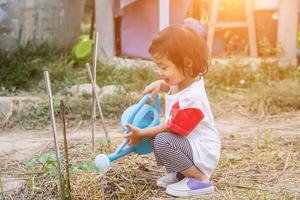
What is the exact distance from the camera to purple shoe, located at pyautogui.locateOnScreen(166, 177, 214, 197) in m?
3.22

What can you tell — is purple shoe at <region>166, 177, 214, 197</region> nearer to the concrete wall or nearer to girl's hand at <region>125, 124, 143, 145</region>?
girl's hand at <region>125, 124, 143, 145</region>

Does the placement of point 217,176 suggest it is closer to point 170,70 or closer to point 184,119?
point 184,119

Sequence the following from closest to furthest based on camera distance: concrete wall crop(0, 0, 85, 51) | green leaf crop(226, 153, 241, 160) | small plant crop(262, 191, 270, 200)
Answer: small plant crop(262, 191, 270, 200) → green leaf crop(226, 153, 241, 160) → concrete wall crop(0, 0, 85, 51)

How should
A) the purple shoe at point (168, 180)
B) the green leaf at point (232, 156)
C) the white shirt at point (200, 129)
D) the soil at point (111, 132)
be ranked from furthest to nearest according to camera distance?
the soil at point (111, 132) → the green leaf at point (232, 156) → the purple shoe at point (168, 180) → the white shirt at point (200, 129)

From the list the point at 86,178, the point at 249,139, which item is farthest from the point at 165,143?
the point at 249,139

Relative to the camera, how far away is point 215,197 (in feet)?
10.6

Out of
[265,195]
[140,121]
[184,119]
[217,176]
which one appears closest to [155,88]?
[140,121]

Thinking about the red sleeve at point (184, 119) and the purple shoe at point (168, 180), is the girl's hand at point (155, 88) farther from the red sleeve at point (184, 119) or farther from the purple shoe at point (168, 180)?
Result: the purple shoe at point (168, 180)

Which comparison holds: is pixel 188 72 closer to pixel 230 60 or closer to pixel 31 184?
pixel 31 184

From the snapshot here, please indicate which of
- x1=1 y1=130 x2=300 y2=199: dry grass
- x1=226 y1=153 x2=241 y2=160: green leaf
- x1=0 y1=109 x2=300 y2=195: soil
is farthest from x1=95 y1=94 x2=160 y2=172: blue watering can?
x1=0 y1=109 x2=300 y2=195: soil

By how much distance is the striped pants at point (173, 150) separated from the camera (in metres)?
3.19

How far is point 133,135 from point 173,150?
0.23 m

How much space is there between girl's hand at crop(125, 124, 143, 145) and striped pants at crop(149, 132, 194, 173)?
0.10 metres

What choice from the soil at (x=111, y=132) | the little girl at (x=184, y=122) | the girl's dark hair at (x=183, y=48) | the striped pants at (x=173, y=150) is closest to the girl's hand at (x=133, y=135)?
the little girl at (x=184, y=122)
